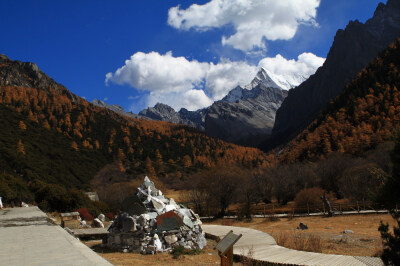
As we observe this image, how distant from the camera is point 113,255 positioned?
1091cm

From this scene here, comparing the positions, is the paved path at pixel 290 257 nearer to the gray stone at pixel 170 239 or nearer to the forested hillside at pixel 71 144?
the gray stone at pixel 170 239

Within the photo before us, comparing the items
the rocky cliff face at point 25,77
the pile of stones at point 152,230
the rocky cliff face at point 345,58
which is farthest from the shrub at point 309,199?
the rocky cliff face at point 345,58

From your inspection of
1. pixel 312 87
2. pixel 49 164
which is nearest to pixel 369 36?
pixel 312 87

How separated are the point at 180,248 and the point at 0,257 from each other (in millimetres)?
5954

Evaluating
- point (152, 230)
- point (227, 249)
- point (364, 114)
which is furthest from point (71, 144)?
point (227, 249)

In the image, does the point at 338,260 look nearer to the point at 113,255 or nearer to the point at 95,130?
the point at 113,255

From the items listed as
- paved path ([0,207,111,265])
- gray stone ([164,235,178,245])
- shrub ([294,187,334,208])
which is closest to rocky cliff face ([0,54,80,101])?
shrub ([294,187,334,208])

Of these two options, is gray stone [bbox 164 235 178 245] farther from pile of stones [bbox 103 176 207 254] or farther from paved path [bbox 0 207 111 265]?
paved path [bbox 0 207 111 265]

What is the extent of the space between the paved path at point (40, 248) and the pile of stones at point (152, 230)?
2.59 metres

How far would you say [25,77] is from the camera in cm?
12738

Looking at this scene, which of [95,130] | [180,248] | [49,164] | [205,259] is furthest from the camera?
[95,130]

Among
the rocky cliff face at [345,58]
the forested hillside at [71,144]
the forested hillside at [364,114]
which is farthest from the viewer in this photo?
the rocky cliff face at [345,58]

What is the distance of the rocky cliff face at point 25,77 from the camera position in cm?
12018

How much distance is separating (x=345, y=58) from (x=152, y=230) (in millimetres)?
153741
